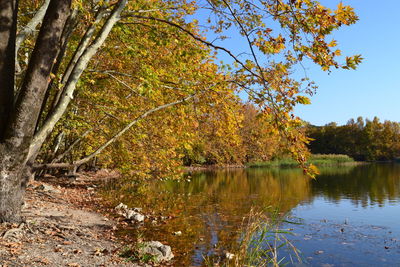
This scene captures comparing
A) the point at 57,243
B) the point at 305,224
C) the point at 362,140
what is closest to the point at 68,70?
the point at 57,243

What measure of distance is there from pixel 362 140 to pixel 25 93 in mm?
83315

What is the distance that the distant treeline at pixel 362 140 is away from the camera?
77625 millimetres

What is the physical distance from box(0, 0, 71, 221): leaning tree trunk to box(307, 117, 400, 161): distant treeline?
7515 cm

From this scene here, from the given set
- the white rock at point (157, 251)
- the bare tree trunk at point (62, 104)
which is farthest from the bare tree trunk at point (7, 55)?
the white rock at point (157, 251)

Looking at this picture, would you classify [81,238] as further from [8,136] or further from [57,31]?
[57,31]

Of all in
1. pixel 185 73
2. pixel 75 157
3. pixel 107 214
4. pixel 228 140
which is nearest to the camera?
pixel 228 140

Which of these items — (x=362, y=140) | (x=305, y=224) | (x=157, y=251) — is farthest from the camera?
(x=362, y=140)

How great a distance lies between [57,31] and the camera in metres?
6.09


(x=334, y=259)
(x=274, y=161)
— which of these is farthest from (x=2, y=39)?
(x=274, y=161)

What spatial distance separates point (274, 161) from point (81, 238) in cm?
5441

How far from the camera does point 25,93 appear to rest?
6.11 meters

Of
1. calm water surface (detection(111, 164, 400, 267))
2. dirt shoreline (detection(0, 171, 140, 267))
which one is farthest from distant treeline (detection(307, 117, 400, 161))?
dirt shoreline (detection(0, 171, 140, 267))

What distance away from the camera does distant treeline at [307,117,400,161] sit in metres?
77.6

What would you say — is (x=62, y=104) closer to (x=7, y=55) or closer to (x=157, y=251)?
(x=7, y=55)
